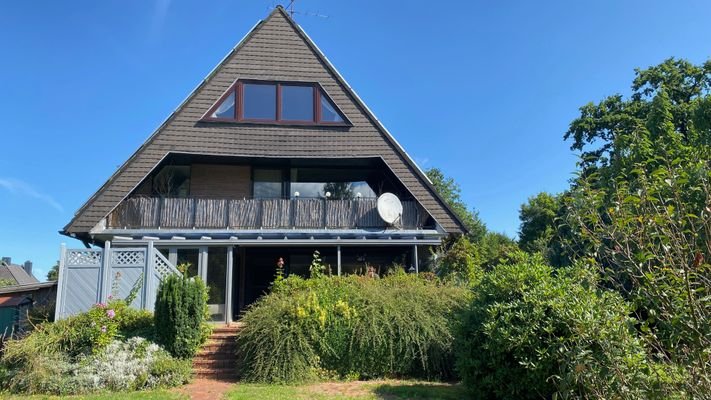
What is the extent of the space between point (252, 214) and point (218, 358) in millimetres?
5832

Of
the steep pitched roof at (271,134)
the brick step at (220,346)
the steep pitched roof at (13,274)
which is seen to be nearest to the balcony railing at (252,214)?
the steep pitched roof at (271,134)

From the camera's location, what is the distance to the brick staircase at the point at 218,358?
10.1m

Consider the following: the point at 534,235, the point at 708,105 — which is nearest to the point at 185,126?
the point at 708,105

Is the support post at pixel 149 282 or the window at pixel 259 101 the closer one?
the support post at pixel 149 282

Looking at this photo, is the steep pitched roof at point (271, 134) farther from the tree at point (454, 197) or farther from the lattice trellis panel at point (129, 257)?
the tree at point (454, 197)

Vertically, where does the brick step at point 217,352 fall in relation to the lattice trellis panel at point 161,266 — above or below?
below

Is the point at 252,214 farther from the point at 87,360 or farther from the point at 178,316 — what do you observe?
the point at 87,360

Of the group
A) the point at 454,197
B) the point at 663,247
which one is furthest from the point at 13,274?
the point at 663,247

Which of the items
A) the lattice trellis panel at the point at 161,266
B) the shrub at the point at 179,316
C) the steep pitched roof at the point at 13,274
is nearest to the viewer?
the shrub at the point at 179,316

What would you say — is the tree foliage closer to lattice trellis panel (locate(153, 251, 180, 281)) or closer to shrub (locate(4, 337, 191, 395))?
shrub (locate(4, 337, 191, 395))

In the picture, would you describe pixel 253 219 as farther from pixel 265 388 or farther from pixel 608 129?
pixel 608 129

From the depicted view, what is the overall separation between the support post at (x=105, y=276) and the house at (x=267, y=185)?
1.97 meters

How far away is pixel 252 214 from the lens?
1559cm

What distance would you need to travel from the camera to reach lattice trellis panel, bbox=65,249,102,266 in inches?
467
